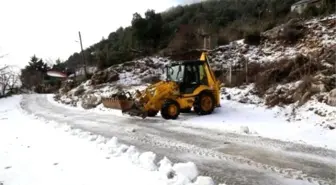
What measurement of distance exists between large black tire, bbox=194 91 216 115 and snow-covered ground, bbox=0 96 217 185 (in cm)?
536

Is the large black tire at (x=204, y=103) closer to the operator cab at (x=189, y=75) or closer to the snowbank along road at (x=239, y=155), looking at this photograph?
the operator cab at (x=189, y=75)

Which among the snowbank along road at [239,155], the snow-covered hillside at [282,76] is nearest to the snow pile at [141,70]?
the snow-covered hillside at [282,76]

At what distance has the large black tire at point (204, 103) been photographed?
577 inches

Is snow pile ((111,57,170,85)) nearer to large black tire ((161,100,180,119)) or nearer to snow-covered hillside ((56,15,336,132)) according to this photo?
snow-covered hillside ((56,15,336,132))

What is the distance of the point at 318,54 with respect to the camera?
16344mm

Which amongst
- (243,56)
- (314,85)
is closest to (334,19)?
(243,56)

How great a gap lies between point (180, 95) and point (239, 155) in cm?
715

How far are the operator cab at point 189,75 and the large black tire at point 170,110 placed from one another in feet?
2.57

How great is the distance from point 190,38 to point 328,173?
27.3m

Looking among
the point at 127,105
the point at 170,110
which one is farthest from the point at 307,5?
the point at 127,105

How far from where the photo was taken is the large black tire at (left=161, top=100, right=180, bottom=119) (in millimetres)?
14062

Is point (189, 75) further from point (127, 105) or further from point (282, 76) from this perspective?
point (282, 76)

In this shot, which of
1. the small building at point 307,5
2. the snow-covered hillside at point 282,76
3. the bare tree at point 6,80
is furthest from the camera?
the bare tree at point 6,80

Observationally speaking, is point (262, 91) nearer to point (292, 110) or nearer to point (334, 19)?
point (292, 110)
